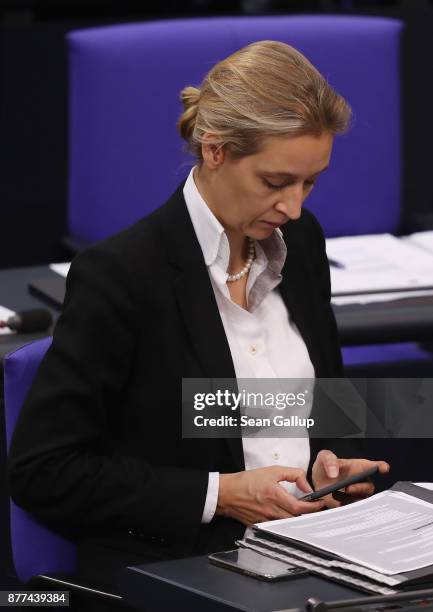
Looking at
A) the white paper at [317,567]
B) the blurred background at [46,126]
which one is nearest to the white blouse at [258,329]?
the white paper at [317,567]

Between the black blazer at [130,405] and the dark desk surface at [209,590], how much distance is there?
0.30 metres

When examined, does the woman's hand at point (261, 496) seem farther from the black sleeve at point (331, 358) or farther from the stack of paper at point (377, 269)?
the stack of paper at point (377, 269)

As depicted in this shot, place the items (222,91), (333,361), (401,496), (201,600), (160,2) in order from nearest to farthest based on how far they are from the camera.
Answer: (201,600), (401,496), (222,91), (333,361), (160,2)

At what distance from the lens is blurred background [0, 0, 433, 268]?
4531 millimetres

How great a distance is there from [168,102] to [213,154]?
4.43 ft

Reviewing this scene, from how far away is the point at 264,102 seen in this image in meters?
2.26

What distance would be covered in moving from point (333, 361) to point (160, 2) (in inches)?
143

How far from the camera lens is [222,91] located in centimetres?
230

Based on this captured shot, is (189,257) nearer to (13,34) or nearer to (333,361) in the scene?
(333,361)

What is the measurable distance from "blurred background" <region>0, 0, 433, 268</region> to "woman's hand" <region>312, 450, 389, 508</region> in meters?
2.21

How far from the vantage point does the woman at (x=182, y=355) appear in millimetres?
2184

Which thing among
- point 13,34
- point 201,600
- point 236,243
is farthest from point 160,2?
point 201,600

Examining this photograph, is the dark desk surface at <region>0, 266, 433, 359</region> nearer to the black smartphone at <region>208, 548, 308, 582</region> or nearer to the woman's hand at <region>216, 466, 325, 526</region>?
the woman's hand at <region>216, 466, 325, 526</region>

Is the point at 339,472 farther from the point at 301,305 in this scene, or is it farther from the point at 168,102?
the point at 168,102
